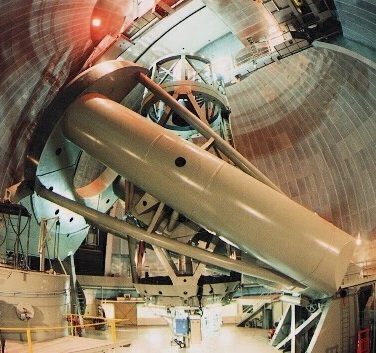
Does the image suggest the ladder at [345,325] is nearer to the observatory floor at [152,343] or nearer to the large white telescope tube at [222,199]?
the observatory floor at [152,343]

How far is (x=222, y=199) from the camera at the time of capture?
9492mm

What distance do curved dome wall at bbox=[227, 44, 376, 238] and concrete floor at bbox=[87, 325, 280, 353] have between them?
6930 millimetres

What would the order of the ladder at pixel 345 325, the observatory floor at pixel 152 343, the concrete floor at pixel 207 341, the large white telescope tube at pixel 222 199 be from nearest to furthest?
the observatory floor at pixel 152 343 < the large white telescope tube at pixel 222 199 < the ladder at pixel 345 325 < the concrete floor at pixel 207 341

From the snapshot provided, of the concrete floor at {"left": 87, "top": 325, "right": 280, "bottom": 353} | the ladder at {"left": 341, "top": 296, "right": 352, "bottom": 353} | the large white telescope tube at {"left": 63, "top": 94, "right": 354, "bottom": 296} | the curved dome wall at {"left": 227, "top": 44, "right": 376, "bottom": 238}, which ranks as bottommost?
the concrete floor at {"left": 87, "top": 325, "right": 280, "bottom": 353}

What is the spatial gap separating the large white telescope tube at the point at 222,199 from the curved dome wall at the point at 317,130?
351 inches

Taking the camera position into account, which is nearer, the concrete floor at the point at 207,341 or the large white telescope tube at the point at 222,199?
the large white telescope tube at the point at 222,199

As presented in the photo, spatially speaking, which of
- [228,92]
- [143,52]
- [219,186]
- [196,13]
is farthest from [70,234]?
[228,92]

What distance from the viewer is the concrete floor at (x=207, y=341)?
43.8 feet

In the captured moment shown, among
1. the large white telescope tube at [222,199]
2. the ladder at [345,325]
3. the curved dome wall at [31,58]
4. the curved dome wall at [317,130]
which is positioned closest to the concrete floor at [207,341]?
the ladder at [345,325]

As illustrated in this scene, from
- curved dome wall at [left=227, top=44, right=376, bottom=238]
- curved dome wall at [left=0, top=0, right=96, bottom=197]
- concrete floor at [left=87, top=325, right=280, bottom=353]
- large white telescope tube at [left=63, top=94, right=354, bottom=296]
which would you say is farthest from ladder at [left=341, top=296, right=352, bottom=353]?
curved dome wall at [left=0, top=0, right=96, bottom=197]

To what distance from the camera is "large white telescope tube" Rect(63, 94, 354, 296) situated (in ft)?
30.9

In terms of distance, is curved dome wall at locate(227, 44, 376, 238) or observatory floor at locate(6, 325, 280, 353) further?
curved dome wall at locate(227, 44, 376, 238)

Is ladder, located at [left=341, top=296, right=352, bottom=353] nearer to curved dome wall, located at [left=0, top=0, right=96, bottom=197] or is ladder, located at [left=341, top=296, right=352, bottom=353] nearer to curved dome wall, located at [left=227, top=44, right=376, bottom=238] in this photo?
curved dome wall, located at [left=227, top=44, right=376, bottom=238]

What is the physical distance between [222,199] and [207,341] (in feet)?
25.5
